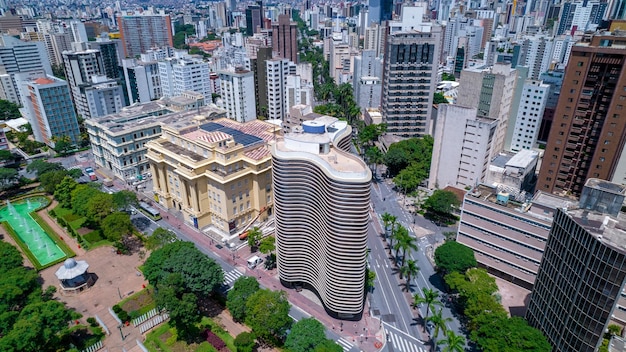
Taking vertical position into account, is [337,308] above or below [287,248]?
below

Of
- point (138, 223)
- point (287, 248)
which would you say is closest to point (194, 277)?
point (287, 248)

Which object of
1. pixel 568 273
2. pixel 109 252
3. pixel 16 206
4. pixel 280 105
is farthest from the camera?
pixel 280 105

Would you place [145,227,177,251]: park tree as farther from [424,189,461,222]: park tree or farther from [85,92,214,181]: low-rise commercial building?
[424,189,461,222]: park tree

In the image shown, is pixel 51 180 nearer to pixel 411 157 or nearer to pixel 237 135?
pixel 237 135

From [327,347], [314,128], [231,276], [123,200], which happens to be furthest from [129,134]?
[327,347]

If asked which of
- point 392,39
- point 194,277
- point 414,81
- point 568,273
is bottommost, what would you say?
point 194,277

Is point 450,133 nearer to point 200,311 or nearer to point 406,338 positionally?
point 406,338

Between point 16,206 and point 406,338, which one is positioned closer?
point 406,338
